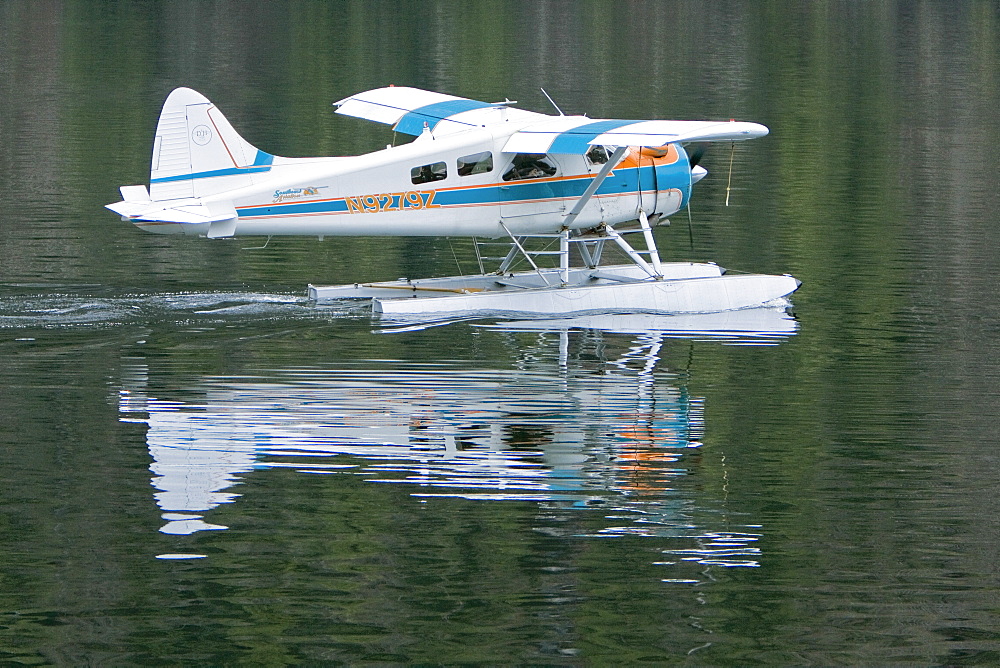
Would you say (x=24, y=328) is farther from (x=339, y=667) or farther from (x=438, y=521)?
(x=339, y=667)

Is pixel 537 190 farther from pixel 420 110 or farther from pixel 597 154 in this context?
pixel 420 110

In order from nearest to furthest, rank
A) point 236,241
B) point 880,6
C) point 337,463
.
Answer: point 337,463 < point 236,241 < point 880,6

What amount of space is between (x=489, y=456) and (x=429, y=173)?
6089mm

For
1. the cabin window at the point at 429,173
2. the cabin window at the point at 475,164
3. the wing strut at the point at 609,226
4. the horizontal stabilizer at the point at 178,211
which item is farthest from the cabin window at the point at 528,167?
the horizontal stabilizer at the point at 178,211

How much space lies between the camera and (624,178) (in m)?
19.4

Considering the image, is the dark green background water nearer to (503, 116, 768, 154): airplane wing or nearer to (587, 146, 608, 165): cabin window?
(503, 116, 768, 154): airplane wing

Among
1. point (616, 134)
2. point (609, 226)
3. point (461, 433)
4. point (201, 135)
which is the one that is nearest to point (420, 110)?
point (609, 226)

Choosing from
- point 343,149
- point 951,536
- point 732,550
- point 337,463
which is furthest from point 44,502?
point 343,149

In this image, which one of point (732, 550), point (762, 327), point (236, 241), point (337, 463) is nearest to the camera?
point (732, 550)

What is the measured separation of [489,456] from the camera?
41.8ft

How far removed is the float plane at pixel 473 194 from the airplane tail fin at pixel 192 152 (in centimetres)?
1

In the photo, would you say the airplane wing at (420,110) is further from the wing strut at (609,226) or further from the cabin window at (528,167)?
the wing strut at (609,226)

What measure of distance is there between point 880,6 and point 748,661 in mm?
68069

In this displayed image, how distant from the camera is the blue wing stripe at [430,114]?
65.1 ft
